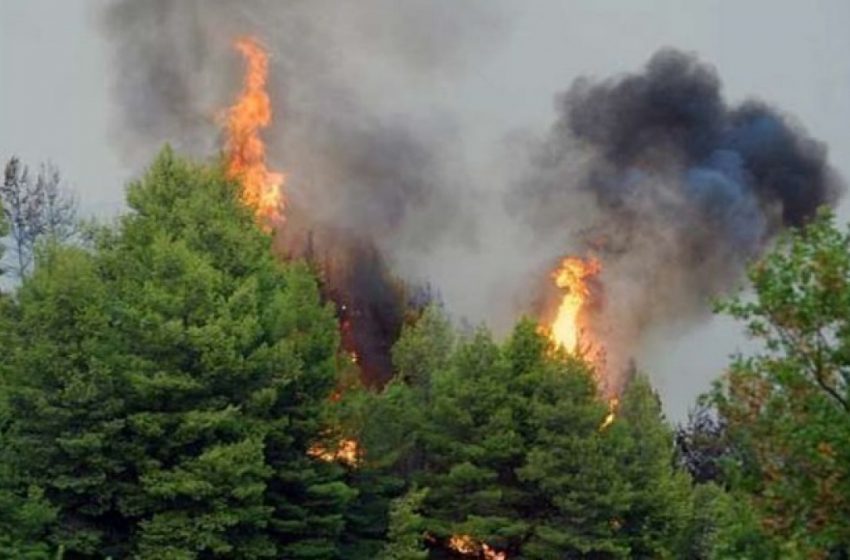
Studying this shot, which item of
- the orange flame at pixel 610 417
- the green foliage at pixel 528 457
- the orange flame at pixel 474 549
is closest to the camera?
the green foliage at pixel 528 457

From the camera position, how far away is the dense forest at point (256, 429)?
46.0 meters

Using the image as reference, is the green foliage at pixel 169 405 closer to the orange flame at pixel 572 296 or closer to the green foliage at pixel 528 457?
the green foliage at pixel 528 457

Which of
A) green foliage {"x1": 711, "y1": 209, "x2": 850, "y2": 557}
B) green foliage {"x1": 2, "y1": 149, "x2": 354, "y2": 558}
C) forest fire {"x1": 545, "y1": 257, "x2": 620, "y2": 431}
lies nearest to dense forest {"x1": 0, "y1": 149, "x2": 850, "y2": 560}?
green foliage {"x1": 2, "y1": 149, "x2": 354, "y2": 558}

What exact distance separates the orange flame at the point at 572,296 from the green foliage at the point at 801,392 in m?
55.0

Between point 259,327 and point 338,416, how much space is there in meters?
4.69

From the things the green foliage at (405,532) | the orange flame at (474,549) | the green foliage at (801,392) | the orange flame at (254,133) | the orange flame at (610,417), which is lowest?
the green foliage at (801,392)

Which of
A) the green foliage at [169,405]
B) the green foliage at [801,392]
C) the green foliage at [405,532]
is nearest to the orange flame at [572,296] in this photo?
the green foliage at [405,532]

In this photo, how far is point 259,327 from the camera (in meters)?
49.4

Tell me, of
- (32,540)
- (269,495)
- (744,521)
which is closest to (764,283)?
(744,521)

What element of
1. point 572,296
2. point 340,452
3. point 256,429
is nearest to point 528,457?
point 340,452

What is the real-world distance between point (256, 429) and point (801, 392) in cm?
2871

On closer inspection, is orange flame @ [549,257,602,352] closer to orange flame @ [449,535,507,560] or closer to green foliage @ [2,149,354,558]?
orange flame @ [449,535,507,560]

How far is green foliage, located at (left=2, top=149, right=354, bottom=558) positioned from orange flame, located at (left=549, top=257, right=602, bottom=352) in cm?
2820

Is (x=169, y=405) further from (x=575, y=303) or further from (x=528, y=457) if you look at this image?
(x=575, y=303)
